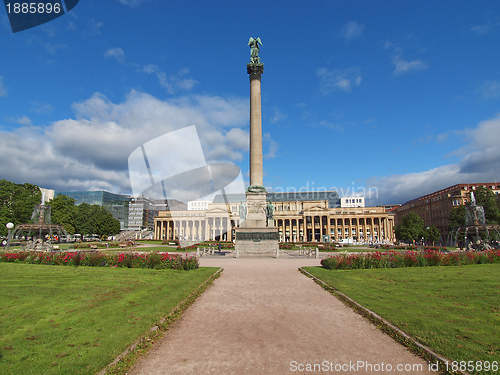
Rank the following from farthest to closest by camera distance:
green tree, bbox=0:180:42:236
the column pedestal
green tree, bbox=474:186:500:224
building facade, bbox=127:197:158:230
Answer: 1. building facade, bbox=127:197:158:230
2. green tree, bbox=474:186:500:224
3. green tree, bbox=0:180:42:236
4. the column pedestal

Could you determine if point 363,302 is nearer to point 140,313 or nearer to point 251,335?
point 251,335

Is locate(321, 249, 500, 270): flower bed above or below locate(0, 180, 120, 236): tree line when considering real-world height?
below

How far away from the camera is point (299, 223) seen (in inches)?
5679

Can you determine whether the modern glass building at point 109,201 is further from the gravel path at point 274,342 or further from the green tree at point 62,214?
the gravel path at point 274,342

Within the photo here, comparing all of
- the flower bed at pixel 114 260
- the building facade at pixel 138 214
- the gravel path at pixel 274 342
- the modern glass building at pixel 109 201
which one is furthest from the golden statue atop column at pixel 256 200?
the modern glass building at pixel 109 201

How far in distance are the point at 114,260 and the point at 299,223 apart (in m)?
127

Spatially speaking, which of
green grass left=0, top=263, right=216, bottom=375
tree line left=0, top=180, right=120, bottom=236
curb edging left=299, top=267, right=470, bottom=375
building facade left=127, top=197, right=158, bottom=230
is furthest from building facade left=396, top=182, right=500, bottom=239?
building facade left=127, top=197, right=158, bottom=230

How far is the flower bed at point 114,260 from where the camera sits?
73.1 feet

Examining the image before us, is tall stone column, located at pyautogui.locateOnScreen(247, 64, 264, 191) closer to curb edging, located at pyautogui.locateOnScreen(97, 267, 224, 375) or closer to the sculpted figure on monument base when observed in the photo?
the sculpted figure on monument base

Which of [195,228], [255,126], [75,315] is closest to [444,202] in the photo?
[255,126]

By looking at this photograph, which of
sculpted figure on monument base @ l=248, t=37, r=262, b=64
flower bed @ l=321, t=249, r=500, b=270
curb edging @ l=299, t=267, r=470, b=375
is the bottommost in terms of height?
curb edging @ l=299, t=267, r=470, b=375

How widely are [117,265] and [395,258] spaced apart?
21.9 metres

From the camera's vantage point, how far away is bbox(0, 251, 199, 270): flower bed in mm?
22269

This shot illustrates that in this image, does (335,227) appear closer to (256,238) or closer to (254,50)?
(256,238)
